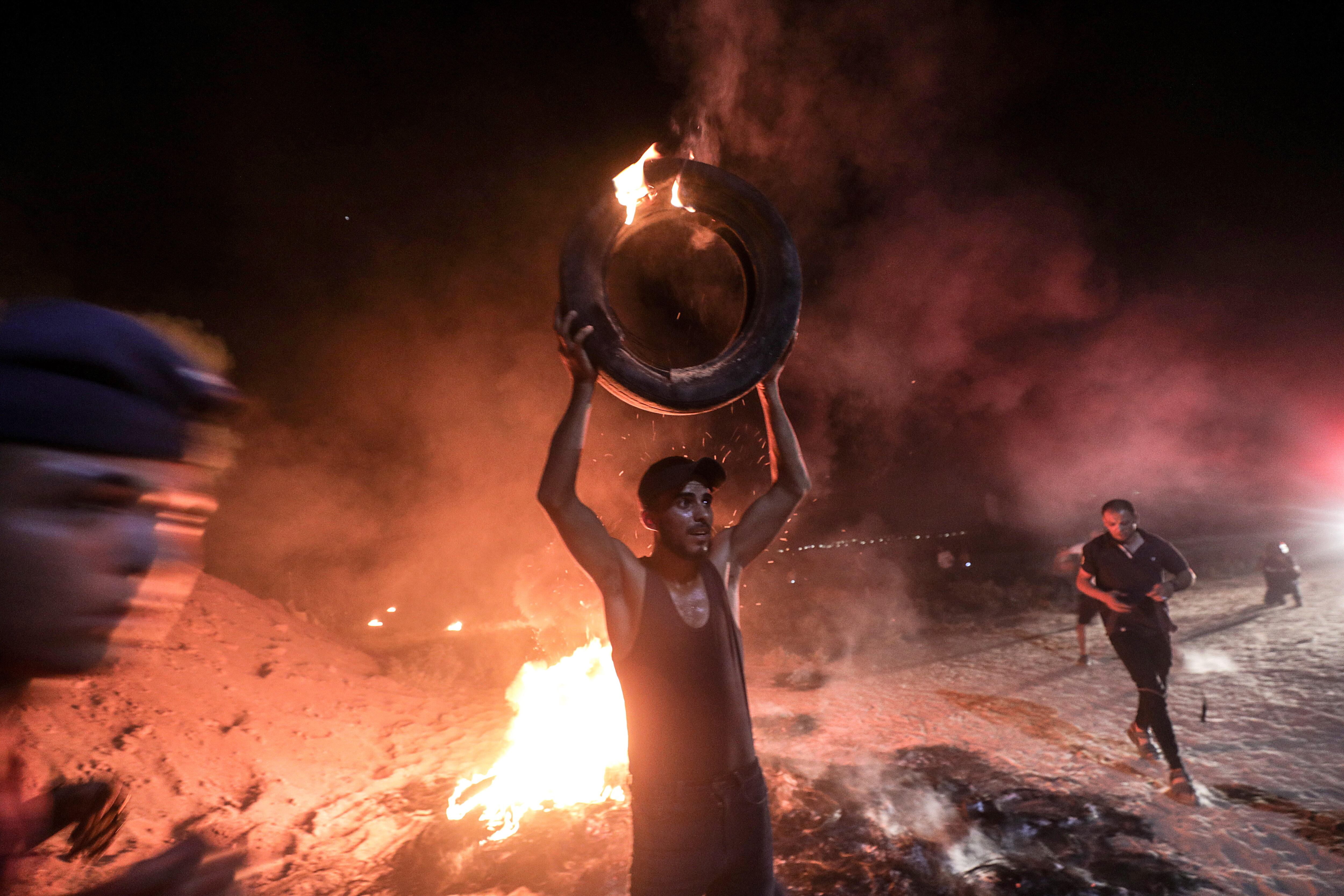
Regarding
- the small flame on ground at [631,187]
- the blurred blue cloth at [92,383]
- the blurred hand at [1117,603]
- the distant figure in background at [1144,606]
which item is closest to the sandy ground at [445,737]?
the distant figure in background at [1144,606]

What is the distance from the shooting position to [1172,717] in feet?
19.3

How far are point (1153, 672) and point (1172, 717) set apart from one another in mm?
2368

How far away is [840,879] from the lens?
344 centimetres

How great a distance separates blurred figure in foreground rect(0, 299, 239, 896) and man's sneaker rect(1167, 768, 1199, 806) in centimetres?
608

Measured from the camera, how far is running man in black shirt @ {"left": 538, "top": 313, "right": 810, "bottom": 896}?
204 centimetres

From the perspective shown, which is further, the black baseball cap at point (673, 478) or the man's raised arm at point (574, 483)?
the black baseball cap at point (673, 478)

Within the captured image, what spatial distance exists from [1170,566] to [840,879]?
380cm

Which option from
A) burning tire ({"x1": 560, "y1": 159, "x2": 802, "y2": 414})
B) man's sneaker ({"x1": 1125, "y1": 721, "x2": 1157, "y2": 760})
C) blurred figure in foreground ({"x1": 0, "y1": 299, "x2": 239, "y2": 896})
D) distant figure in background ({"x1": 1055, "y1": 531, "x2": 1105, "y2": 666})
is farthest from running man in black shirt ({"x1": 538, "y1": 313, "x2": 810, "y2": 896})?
distant figure in background ({"x1": 1055, "y1": 531, "x2": 1105, "y2": 666})

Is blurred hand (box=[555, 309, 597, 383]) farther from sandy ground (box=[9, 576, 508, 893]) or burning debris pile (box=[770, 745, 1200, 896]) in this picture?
burning debris pile (box=[770, 745, 1200, 896])

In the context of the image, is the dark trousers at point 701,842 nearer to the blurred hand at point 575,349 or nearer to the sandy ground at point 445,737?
the blurred hand at point 575,349

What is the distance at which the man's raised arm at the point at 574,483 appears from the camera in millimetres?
2217

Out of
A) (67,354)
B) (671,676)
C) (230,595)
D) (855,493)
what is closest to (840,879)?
(671,676)

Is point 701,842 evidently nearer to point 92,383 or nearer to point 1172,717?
A: point 92,383

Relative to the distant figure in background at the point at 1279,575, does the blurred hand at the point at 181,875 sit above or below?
below
